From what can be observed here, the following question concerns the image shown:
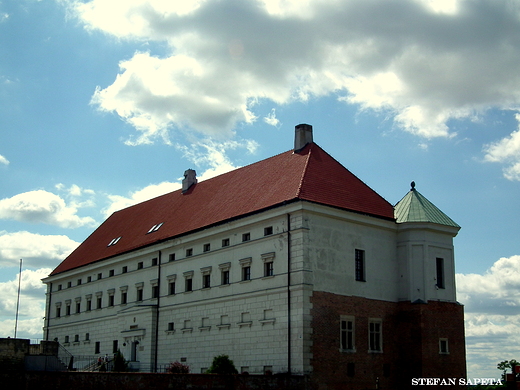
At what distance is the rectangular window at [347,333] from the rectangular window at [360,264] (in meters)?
2.71

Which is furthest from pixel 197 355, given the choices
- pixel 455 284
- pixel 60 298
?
pixel 60 298

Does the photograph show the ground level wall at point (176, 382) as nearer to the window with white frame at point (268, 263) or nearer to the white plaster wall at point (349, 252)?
the white plaster wall at point (349, 252)

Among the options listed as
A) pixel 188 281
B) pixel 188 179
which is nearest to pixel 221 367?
pixel 188 281

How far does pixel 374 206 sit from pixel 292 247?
715 centimetres

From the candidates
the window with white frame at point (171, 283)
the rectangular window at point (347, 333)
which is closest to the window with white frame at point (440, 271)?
the rectangular window at point (347, 333)

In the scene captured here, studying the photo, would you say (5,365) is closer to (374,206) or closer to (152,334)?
(152,334)

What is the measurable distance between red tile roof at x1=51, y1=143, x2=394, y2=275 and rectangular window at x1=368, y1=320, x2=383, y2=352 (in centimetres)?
645

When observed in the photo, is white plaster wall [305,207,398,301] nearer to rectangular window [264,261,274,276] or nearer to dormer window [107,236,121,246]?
rectangular window [264,261,274,276]

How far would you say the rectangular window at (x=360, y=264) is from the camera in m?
38.9

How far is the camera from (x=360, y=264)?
39.2 meters

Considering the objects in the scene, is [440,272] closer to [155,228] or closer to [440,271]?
[440,271]

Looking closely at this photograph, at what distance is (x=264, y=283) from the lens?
3825 centimetres

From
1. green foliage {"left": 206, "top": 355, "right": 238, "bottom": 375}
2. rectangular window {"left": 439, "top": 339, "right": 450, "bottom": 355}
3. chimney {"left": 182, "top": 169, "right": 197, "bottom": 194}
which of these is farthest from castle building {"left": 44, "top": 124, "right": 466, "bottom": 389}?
chimney {"left": 182, "top": 169, "right": 197, "bottom": 194}

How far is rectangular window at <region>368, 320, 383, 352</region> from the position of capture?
126 ft
